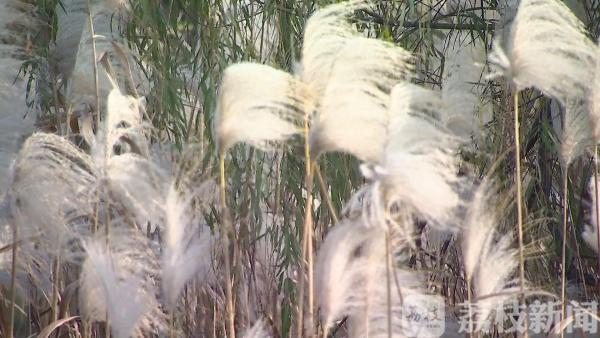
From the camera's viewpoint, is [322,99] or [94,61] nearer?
[322,99]

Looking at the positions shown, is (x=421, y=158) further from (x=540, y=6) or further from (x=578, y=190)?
(x=578, y=190)

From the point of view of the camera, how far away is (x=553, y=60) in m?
2.11

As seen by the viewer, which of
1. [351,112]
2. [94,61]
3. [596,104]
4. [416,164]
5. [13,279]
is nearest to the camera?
[416,164]

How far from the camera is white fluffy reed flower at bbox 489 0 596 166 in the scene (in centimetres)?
208

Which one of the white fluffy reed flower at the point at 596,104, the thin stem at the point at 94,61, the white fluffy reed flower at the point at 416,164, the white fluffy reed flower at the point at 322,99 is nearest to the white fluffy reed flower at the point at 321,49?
the white fluffy reed flower at the point at 322,99

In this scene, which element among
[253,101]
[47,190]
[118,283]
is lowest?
[118,283]

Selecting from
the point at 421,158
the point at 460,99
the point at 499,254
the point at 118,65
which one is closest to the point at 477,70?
the point at 460,99

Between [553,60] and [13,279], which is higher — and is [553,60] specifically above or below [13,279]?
above

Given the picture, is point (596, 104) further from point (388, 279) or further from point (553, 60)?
point (388, 279)

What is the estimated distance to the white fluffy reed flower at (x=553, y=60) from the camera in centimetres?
208

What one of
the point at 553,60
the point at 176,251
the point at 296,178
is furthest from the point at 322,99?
the point at 296,178

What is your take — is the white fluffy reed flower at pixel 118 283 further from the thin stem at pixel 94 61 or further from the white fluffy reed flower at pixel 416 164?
the white fluffy reed flower at pixel 416 164

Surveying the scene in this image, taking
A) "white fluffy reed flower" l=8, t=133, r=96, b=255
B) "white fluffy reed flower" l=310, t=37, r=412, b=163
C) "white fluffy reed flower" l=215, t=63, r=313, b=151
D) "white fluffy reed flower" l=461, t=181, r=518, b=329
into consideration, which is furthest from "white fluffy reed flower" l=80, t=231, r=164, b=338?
"white fluffy reed flower" l=461, t=181, r=518, b=329

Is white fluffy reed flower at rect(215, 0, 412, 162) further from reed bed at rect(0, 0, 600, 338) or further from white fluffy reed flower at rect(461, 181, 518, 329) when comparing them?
white fluffy reed flower at rect(461, 181, 518, 329)
